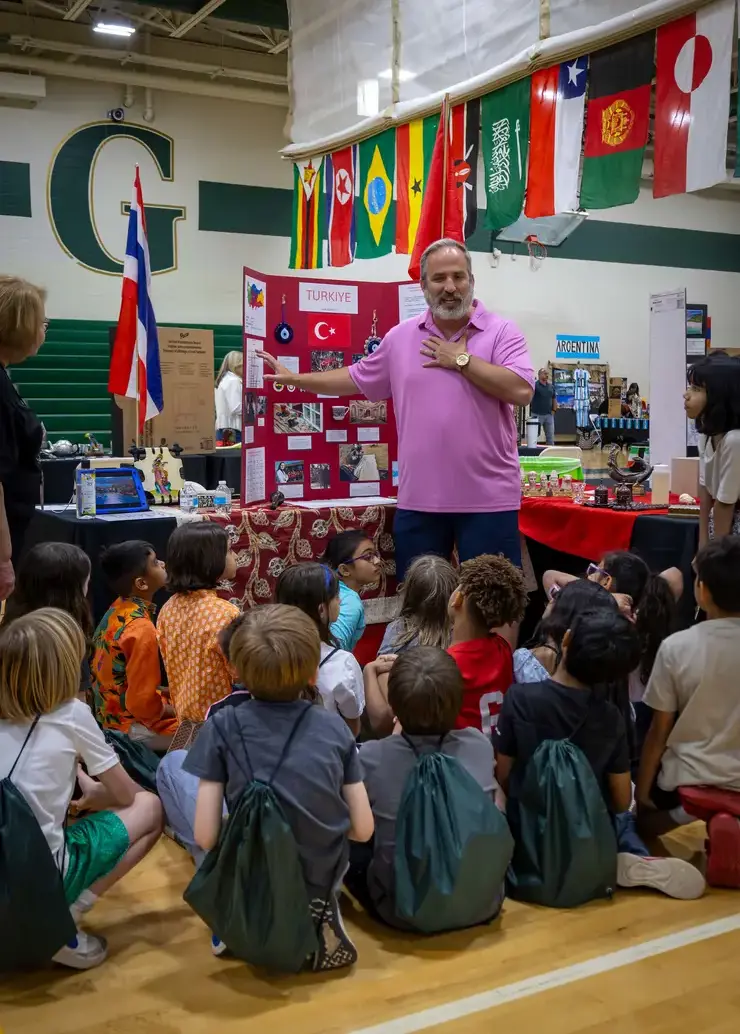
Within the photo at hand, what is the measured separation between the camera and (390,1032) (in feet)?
5.91

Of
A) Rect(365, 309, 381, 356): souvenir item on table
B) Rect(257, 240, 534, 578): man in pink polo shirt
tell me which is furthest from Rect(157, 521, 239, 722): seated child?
Rect(365, 309, 381, 356): souvenir item on table

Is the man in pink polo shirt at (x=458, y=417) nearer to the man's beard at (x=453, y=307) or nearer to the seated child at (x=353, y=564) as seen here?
the man's beard at (x=453, y=307)

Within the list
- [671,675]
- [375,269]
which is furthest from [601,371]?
[671,675]

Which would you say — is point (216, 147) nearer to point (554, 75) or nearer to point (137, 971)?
point (554, 75)

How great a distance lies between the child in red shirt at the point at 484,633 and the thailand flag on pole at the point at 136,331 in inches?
107

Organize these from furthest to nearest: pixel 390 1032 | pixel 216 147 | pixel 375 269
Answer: pixel 375 269 → pixel 216 147 → pixel 390 1032

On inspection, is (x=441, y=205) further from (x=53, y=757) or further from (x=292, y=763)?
(x=53, y=757)

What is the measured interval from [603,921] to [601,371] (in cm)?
1440

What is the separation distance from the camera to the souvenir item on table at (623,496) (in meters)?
3.77

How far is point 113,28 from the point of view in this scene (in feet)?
32.1

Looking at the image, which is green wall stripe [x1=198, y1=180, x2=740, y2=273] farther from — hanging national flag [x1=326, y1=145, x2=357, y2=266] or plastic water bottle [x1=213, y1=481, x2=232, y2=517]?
plastic water bottle [x1=213, y1=481, x2=232, y2=517]

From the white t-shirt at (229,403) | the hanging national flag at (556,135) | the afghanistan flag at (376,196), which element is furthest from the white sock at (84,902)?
the white t-shirt at (229,403)

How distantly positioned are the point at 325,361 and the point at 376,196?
3060mm

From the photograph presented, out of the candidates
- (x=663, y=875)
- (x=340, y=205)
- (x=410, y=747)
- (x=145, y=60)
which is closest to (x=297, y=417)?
(x=410, y=747)
